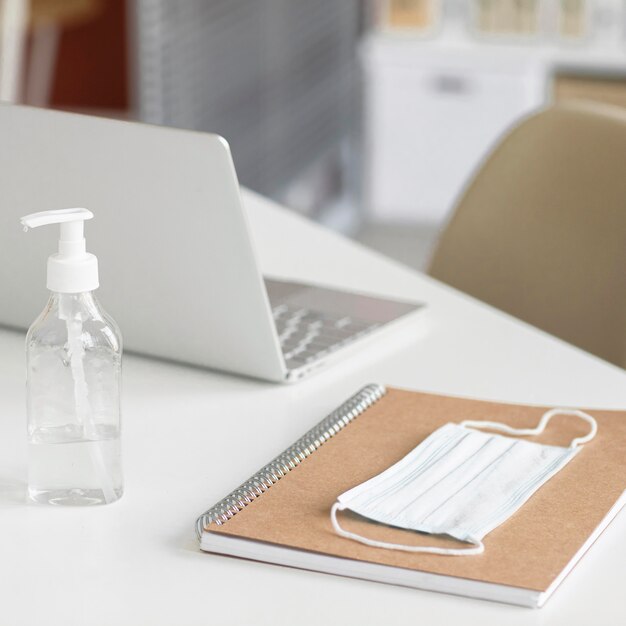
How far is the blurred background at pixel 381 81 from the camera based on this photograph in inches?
125

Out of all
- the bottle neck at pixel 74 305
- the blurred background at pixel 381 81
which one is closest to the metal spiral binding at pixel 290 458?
the bottle neck at pixel 74 305

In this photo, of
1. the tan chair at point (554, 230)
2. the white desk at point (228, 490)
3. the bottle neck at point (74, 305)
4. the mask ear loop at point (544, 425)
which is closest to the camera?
the white desk at point (228, 490)

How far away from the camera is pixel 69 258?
0.78 meters

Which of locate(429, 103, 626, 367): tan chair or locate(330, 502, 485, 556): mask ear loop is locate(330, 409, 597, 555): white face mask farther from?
locate(429, 103, 626, 367): tan chair

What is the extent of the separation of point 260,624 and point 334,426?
258mm

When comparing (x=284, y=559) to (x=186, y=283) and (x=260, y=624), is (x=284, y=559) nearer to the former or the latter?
(x=260, y=624)

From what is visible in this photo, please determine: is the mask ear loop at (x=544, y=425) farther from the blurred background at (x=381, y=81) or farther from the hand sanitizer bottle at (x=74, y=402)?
the blurred background at (x=381, y=81)

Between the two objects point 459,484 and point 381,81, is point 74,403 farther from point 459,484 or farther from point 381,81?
point 381,81

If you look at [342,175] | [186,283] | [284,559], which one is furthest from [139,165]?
[342,175]

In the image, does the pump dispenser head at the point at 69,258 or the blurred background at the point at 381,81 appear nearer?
the pump dispenser head at the point at 69,258

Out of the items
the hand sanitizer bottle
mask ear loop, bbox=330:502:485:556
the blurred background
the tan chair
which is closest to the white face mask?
mask ear loop, bbox=330:502:485:556

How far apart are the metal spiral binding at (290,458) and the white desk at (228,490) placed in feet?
0.08

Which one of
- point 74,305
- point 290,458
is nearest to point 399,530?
point 290,458

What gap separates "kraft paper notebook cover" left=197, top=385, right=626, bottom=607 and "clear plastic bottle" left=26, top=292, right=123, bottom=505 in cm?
9
